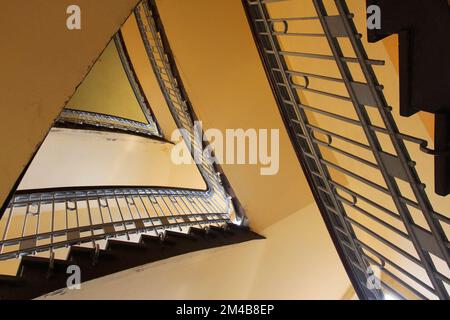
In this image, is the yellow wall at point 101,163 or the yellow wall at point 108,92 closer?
the yellow wall at point 101,163

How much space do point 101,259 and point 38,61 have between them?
1868 millimetres

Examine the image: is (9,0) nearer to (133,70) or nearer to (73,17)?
(73,17)

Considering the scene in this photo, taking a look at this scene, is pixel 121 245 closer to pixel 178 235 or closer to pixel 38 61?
pixel 178 235

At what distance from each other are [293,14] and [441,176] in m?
2.29

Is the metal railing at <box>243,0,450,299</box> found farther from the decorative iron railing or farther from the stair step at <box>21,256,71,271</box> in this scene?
the decorative iron railing

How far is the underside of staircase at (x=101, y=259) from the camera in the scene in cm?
249

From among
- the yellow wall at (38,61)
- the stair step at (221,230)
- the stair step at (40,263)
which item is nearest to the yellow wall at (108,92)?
the stair step at (221,230)

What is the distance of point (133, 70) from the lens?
695 cm

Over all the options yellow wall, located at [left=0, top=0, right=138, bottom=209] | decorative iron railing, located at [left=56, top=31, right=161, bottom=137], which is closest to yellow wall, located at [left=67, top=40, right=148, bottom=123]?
decorative iron railing, located at [left=56, top=31, right=161, bottom=137]

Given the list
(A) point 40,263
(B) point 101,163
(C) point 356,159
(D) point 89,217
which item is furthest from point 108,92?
(C) point 356,159

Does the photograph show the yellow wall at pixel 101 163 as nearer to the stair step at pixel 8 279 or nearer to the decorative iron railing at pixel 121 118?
the decorative iron railing at pixel 121 118

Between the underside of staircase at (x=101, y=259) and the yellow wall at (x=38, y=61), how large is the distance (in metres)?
0.68

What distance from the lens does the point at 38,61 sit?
2127 millimetres
